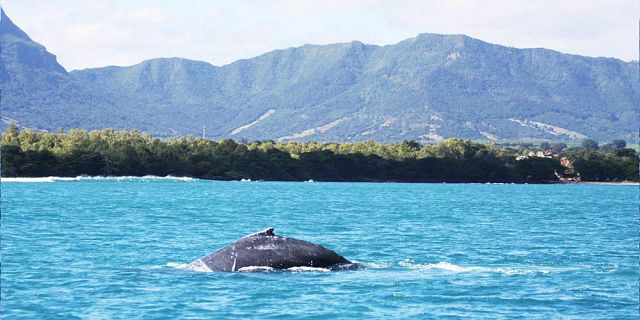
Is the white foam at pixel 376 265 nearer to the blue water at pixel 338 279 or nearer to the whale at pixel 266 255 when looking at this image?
the blue water at pixel 338 279

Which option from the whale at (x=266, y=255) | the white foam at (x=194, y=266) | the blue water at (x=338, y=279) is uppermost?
the whale at (x=266, y=255)

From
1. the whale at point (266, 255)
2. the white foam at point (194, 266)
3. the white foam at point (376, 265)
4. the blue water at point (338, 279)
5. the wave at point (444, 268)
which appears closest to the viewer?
the blue water at point (338, 279)

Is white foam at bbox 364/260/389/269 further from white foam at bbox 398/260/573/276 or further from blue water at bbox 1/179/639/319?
white foam at bbox 398/260/573/276

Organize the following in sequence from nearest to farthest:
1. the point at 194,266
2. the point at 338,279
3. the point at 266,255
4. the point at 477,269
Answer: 1. the point at 338,279
2. the point at 266,255
3. the point at 194,266
4. the point at 477,269

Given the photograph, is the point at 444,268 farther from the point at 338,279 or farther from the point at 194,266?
the point at 194,266

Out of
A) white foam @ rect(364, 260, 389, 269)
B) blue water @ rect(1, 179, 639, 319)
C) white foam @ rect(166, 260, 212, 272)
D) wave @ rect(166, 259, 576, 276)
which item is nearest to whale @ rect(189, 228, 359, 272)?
white foam @ rect(166, 260, 212, 272)

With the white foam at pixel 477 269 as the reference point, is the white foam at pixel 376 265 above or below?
above

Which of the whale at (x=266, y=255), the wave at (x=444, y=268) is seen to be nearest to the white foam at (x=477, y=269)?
the wave at (x=444, y=268)

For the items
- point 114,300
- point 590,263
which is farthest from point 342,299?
point 590,263

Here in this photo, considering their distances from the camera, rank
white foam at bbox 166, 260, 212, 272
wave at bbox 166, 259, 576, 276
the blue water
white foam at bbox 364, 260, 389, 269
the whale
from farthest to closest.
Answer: white foam at bbox 364, 260, 389, 269 < wave at bbox 166, 259, 576, 276 < white foam at bbox 166, 260, 212, 272 < the whale < the blue water

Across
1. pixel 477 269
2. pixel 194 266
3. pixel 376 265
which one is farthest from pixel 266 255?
pixel 477 269

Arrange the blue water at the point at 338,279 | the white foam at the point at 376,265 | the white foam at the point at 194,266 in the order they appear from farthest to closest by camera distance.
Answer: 1. the white foam at the point at 376,265
2. the white foam at the point at 194,266
3. the blue water at the point at 338,279

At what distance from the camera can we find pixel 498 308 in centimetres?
2325

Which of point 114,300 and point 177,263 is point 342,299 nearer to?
point 114,300
